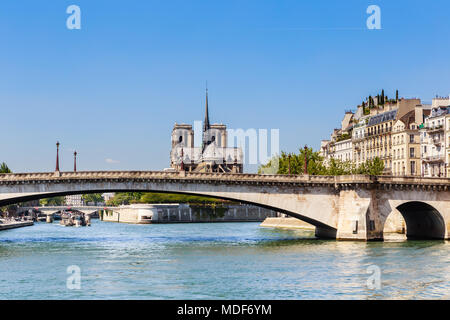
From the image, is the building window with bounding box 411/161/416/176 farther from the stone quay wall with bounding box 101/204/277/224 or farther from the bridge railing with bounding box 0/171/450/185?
the stone quay wall with bounding box 101/204/277/224

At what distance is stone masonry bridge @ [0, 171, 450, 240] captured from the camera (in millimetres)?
63719

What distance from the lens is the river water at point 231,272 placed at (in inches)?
1350

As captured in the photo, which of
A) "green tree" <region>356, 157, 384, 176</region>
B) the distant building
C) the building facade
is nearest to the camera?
the distant building

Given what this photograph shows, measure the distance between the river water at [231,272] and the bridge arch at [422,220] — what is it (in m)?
6.90

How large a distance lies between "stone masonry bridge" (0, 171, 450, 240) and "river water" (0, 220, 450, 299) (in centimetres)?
440

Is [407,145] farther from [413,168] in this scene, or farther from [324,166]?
[324,166]

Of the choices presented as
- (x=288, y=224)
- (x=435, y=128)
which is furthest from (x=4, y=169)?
(x=435, y=128)

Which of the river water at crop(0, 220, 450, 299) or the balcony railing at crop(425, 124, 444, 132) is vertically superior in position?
the balcony railing at crop(425, 124, 444, 132)

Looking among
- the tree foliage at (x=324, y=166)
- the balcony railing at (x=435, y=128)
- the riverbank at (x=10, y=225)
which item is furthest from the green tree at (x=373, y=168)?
the riverbank at (x=10, y=225)

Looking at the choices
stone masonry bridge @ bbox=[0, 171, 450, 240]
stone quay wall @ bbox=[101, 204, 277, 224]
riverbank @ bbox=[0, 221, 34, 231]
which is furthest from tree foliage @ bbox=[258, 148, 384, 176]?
riverbank @ bbox=[0, 221, 34, 231]
